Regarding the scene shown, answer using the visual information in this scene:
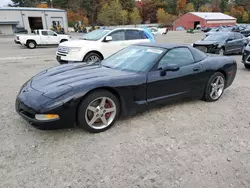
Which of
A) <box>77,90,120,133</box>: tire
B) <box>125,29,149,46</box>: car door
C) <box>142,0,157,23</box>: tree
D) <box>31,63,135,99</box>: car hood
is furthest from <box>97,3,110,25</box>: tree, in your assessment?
<box>77,90,120,133</box>: tire

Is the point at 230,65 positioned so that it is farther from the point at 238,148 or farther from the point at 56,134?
the point at 56,134

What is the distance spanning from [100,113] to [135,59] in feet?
4.27

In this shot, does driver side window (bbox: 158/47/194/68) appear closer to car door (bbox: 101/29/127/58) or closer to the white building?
car door (bbox: 101/29/127/58)

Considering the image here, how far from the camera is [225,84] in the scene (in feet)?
15.4

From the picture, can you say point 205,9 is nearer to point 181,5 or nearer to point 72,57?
point 181,5

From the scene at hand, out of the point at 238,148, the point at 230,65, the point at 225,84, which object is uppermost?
the point at 230,65

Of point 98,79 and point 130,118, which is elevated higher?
point 98,79

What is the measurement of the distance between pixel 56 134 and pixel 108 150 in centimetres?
89

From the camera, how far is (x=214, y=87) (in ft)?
14.7

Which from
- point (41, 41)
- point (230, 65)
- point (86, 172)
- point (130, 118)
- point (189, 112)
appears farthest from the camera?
point (41, 41)

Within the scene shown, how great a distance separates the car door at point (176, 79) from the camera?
352 centimetres

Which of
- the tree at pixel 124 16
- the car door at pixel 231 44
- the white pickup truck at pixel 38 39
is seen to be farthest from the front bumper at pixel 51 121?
the tree at pixel 124 16

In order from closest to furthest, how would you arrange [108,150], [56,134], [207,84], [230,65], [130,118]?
1. [108,150]
2. [56,134]
3. [130,118]
4. [207,84]
5. [230,65]

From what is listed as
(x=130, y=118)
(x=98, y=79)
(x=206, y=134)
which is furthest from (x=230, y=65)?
(x=98, y=79)
